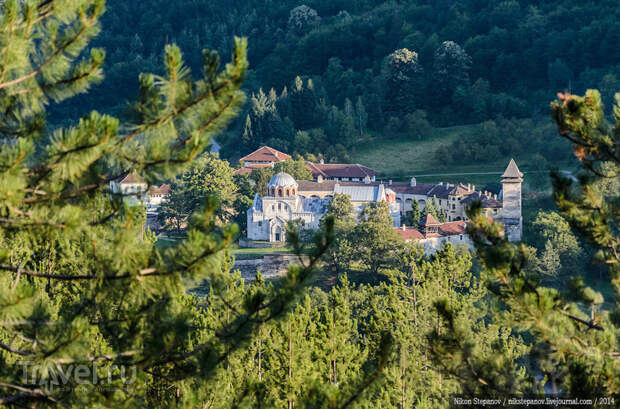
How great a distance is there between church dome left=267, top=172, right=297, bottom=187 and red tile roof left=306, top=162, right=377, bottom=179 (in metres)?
7.54

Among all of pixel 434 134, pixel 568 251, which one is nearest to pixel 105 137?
pixel 568 251

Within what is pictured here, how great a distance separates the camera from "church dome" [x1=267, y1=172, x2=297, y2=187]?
46.6 m

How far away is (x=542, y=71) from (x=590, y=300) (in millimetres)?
68886

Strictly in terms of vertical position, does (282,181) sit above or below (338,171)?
below

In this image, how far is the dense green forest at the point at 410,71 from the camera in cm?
6562

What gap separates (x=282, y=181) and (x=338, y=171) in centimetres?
971

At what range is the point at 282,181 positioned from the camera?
1837 inches

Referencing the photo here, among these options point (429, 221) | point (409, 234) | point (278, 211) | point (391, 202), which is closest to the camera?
point (409, 234)

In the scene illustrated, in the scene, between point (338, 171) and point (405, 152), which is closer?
point (338, 171)

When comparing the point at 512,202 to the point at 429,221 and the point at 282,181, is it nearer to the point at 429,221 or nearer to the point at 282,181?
the point at 429,221

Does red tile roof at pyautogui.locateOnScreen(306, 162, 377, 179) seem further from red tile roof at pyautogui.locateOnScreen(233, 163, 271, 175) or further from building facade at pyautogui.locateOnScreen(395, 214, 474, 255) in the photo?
building facade at pyautogui.locateOnScreen(395, 214, 474, 255)

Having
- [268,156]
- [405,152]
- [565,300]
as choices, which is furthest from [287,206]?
[565,300]

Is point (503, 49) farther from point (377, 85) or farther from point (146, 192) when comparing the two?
point (146, 192)

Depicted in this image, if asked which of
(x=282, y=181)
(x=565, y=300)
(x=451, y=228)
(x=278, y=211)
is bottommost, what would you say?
(x=565, y=300)
